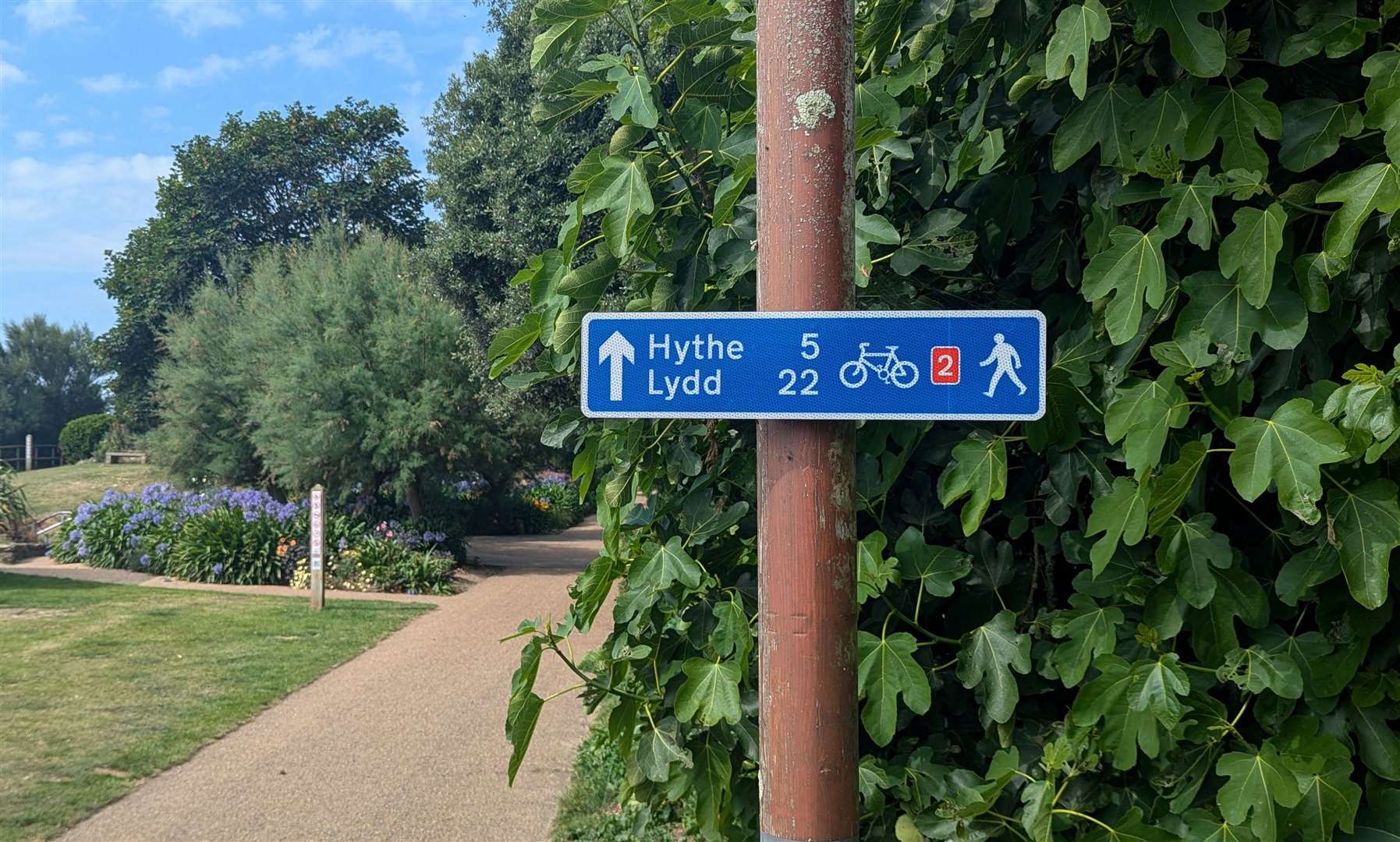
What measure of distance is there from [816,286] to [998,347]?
1.05 ft

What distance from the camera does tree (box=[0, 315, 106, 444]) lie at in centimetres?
5444

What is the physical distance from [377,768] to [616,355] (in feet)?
17.6

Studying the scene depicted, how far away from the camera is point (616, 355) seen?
1.96 meters

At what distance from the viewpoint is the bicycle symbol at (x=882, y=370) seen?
184 cm

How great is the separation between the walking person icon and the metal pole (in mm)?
256

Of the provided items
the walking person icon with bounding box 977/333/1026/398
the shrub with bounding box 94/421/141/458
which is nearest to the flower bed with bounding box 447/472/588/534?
the walking person icon with bounding box 977/333/1026/398

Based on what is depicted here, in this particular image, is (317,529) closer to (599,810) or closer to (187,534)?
(187,534)

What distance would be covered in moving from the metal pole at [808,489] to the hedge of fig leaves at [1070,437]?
6.0 inches

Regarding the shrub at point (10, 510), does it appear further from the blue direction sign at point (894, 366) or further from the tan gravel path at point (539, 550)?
the blue direction sign at point (894, 366)

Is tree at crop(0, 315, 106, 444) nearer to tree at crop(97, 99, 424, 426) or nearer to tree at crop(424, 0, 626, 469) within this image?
tree at crop(97, 99, 424, 426)

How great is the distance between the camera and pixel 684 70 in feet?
9.12

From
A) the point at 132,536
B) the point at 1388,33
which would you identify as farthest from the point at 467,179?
the point at 1388,33

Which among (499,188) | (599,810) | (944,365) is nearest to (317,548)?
(499,188)

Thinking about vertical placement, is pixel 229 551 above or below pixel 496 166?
below
